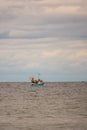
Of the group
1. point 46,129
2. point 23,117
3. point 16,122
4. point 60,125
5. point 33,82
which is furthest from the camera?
point 33,82

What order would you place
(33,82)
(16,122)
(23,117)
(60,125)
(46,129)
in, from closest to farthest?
(46,129)
(60,125)
(16,122)
(23,117)
(33,82)

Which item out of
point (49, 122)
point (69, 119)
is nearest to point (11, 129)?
point (49, 122)

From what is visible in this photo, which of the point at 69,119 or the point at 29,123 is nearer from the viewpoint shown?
the point at 29,123

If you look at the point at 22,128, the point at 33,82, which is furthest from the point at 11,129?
the point at 33,82

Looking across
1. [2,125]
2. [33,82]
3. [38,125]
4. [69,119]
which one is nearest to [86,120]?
[69,119]

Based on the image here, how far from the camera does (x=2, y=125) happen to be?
41.8 meters

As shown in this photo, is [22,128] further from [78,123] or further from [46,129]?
[78,123]

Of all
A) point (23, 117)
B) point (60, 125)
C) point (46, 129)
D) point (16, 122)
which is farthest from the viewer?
point (23, 117)

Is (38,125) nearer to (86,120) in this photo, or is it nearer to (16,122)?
(16,122)

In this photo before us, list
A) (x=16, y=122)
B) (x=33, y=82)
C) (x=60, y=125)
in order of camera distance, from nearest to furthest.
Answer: (x=60, y=125), (x=16, y=122), (x=33, y=82)

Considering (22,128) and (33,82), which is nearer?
(22,128)

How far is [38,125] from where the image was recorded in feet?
137

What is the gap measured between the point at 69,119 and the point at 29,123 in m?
5.69

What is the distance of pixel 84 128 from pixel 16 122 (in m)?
9.32
